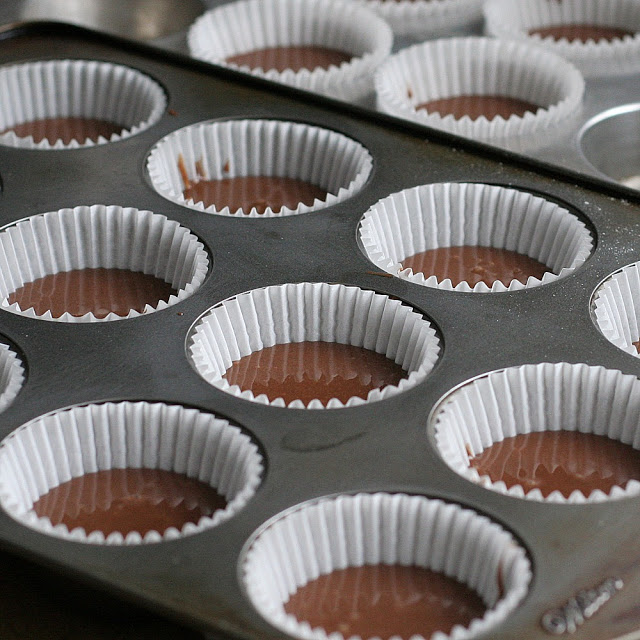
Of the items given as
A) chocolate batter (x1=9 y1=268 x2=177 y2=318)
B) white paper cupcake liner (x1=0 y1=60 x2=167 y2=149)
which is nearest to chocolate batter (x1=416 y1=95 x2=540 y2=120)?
white paper cupcake liner (x1=0 y1=60 x2=167 y2=149)

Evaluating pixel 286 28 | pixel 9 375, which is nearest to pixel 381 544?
pixel 9 375

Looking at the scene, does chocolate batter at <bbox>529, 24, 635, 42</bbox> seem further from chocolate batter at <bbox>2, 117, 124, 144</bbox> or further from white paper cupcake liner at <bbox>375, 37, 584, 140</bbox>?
chocolate batter at <bbox>2, 117, 124, 144</bbox>

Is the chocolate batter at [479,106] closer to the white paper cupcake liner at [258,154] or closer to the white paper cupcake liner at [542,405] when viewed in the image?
the white paper cupcake liner at [258,154]

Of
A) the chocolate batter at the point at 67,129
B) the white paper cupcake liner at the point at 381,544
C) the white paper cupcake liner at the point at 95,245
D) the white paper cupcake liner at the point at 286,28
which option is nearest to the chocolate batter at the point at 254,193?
the white paper cupcake liner at the point at 95,245

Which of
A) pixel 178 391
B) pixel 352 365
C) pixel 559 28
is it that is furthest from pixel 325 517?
pixel 559 28

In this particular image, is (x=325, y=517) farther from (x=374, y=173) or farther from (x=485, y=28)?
(x=485, y=28)

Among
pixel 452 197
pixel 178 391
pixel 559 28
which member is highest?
pixel 559 28
